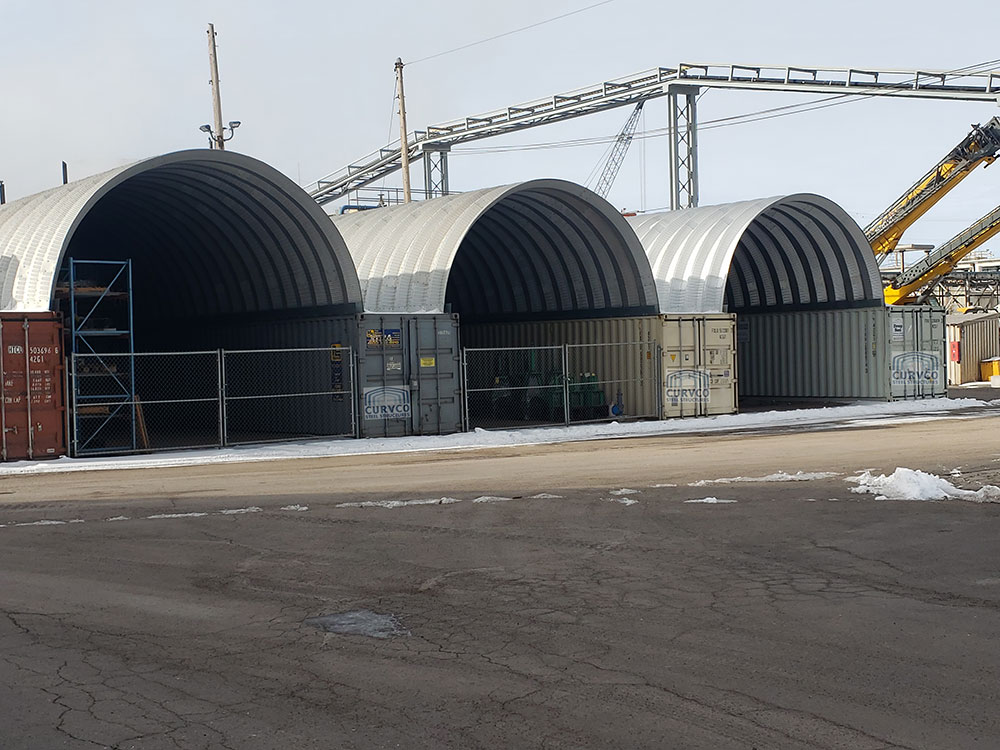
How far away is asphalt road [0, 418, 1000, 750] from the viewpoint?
5.80 meters

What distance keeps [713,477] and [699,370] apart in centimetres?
1345

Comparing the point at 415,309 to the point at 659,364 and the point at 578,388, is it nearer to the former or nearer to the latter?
the point at 578,388

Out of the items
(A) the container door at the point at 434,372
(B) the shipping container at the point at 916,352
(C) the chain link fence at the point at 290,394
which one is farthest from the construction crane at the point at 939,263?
(C) the chain link fence at the point at 290,394

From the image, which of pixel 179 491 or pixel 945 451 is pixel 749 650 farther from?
pixel 945 451

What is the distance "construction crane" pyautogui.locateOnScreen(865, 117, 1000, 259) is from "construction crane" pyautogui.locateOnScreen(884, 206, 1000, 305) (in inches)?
63.0

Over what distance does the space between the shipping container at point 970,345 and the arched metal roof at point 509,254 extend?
23.1 metres

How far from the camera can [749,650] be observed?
23.2ft

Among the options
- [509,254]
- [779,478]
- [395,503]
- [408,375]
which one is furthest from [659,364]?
[395,503]

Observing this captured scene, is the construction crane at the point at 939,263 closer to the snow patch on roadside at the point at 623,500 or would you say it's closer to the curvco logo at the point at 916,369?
the curvco logo at the point at 916,369

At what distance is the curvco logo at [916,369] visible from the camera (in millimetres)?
32562

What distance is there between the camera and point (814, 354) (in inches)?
1330

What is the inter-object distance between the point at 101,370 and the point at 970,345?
3613 centimetres

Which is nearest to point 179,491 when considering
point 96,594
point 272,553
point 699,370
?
point 272,553

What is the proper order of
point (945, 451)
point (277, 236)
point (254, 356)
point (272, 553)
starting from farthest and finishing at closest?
1. point (254, 356)
2. point (277, 236)
3. point (945, 451)
4. point (272, 553)
